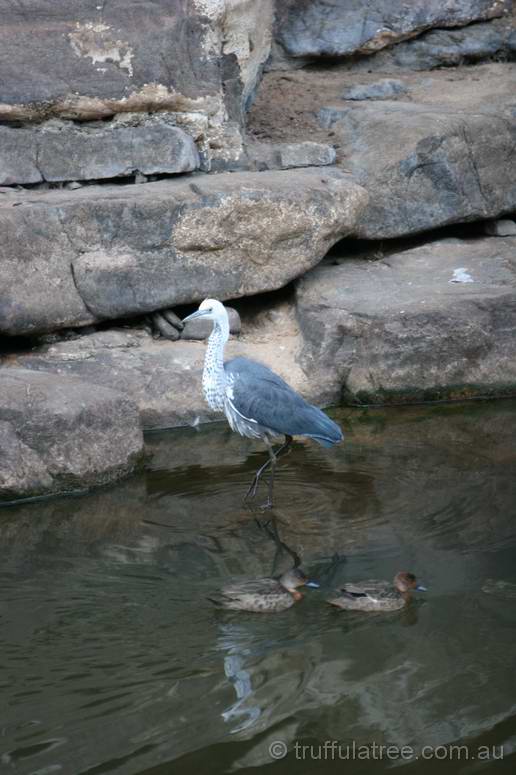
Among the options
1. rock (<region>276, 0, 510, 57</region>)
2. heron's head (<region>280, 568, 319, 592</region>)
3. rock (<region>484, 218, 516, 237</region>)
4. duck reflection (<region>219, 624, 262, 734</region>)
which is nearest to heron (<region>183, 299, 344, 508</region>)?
heron's head (<region>280, 568, 319, 592</region>)

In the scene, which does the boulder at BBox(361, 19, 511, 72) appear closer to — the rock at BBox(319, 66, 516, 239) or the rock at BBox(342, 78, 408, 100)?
the rock at BBox(342, 78, 408, 100)

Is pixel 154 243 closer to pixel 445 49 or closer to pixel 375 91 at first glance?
pixel 375 91

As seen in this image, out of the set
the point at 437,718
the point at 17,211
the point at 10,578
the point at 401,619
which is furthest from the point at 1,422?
the point at 437,718

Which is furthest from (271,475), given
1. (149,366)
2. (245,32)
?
(245,32)

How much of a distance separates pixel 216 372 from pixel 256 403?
13.8 inches

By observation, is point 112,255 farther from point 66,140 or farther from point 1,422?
point 1,422

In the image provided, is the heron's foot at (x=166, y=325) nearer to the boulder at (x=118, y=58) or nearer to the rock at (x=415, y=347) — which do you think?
the rock at (x=415, y=347)

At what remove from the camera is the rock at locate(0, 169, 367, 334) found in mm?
8859

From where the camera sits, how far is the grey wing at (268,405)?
7.50 metres

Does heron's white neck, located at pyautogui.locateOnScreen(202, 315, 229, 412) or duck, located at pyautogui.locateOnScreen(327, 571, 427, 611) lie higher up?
heron's white neck, located at pyautogui.locateOnScreen(202, 315, 229, 412)

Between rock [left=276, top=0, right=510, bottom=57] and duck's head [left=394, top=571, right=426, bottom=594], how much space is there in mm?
7450

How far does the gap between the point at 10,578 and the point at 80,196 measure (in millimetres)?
3794

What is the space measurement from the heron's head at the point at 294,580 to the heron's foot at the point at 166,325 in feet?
12.2

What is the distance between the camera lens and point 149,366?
8945 mm
